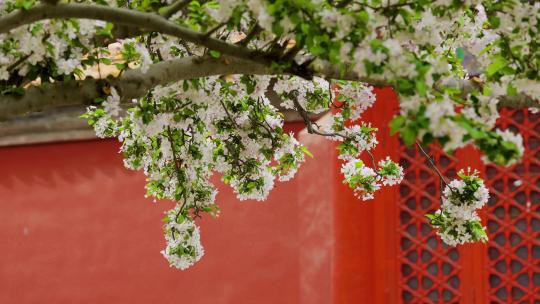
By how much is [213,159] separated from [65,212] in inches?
138

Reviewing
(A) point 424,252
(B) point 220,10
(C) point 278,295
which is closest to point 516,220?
(A) point 424,252

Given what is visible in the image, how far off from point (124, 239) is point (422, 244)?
2.85 m

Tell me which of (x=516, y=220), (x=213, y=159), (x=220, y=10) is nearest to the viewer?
(x=220, y=10)

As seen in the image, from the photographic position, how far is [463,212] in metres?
5.99

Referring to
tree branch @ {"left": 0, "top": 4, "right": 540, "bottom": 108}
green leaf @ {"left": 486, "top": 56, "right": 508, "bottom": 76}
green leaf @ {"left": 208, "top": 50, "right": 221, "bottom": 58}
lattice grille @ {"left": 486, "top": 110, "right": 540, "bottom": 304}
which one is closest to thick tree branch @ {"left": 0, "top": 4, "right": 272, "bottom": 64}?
tree branch @ {"left": 0, "top": 4, "right": 540, "bottom": 108}

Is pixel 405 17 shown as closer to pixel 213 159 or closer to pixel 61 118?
pixel 213 159

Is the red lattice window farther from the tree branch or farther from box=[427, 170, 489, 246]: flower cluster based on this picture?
the tree branch

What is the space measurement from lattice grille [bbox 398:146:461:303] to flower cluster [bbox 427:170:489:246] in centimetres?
268

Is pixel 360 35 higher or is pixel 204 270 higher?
pixel 204 270

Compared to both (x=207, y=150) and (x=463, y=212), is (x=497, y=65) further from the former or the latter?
(x=207, y=150)

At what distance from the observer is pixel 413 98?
3693mm

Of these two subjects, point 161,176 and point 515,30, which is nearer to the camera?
point 515,30

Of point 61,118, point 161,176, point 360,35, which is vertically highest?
point 61,118

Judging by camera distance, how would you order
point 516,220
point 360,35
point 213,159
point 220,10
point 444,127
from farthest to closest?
point 516,220 → point 213,159 → point 220,10 → point 360,35 → point 444,127
